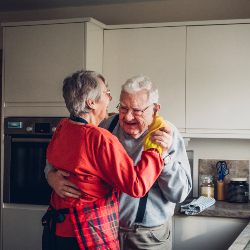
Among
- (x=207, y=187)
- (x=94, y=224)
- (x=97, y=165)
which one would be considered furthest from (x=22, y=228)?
(x=97, y=165)

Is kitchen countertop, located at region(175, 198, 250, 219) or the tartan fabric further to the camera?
kitchen countertop, located at region(175, 198, 250, 219)

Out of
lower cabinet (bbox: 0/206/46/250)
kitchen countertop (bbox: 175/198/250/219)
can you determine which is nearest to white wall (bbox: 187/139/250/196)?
kitchen countertop (bbox: 175/198/250/219)

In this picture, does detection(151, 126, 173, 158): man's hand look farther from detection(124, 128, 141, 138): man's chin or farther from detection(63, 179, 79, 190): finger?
detection(63, 179, 79, 190): finger

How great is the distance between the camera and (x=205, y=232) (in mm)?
3309

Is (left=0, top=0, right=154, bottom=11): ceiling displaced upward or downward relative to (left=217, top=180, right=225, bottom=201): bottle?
upward

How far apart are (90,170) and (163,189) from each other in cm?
37

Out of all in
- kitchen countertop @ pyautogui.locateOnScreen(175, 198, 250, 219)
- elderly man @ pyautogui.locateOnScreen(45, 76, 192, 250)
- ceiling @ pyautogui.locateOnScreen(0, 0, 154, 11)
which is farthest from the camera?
ceiling @ pyautogui.locateOnScreen(0, 0, 154, 11)

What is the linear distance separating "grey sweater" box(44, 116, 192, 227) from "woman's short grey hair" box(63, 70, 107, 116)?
0.33m

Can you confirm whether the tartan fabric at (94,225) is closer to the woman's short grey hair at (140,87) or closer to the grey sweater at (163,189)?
the grey sweater at (163,189)

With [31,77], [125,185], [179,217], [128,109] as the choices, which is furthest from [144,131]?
[31,77]

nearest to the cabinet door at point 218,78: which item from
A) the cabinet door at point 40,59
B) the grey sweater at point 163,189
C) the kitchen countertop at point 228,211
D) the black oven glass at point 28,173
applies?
the kitchen countertop at point 228,211

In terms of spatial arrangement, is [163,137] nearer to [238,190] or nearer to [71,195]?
[71,195]

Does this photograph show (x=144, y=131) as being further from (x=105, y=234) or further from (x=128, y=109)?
(x=105, y=234)

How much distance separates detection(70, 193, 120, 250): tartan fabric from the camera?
1795mm
